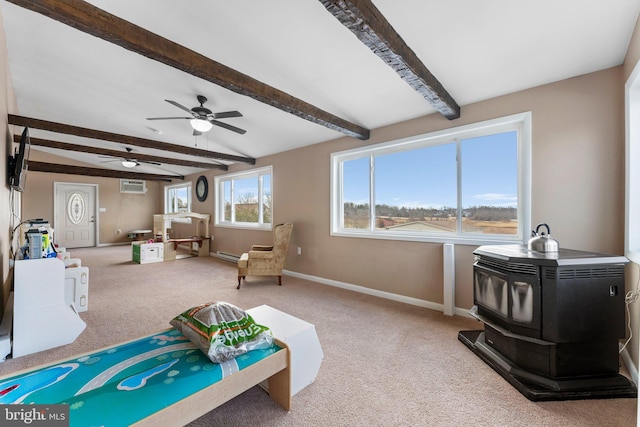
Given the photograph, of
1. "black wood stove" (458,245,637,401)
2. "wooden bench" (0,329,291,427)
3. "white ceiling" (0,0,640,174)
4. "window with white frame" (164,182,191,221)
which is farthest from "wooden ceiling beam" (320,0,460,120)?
"window with white frame" (164,182,191,221)

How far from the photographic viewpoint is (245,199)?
607cm

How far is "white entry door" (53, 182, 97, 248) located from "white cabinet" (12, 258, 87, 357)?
741 centimetres

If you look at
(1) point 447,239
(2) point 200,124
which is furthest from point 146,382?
(1) point 447,239

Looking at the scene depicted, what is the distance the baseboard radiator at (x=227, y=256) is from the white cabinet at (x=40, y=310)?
11.8ft

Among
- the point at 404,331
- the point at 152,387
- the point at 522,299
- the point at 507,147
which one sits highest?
the point at 507,147

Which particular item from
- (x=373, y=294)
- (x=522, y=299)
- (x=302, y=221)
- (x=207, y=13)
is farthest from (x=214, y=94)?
(x=522, y=299)

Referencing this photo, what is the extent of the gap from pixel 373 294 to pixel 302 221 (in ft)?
5.73

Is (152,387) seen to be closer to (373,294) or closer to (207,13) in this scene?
(207,13)

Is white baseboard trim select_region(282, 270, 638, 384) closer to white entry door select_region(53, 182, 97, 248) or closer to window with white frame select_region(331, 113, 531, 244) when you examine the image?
window with white frame select_region(331, 113, 531, 244)

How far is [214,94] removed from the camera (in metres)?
3.27

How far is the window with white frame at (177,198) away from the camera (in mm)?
8141

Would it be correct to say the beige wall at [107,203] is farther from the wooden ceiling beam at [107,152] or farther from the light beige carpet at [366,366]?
the light beige carpet at [366,366]

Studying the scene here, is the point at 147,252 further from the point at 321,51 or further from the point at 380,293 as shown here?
the point at 321,51

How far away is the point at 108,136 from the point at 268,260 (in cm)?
340
